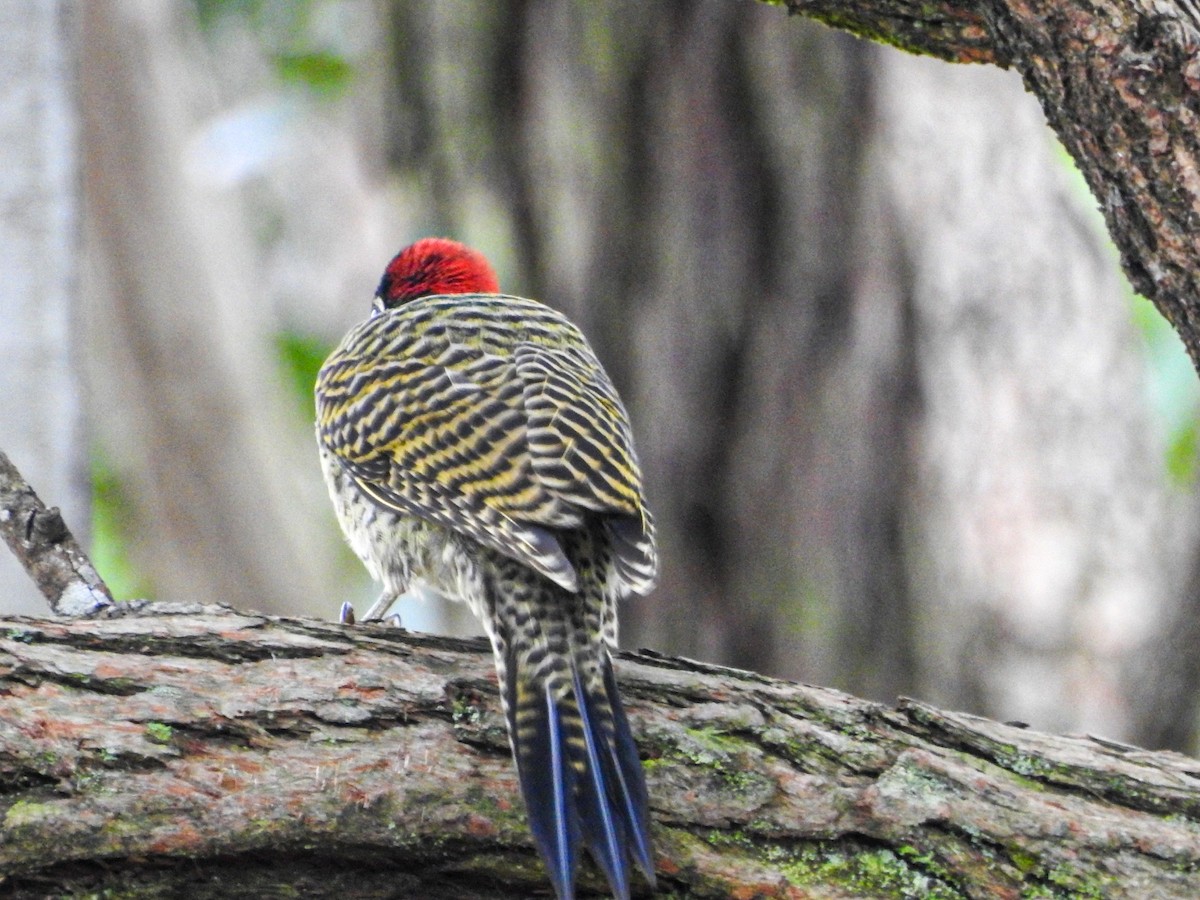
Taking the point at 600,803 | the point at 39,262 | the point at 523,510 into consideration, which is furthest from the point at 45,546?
the point at 39,262

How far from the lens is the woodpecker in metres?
2.87

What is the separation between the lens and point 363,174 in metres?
10.4

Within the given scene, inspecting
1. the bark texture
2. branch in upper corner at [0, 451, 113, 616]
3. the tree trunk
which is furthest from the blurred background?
branch in upper corner at [0, 451, 113, 616]

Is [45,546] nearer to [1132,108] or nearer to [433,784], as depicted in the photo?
[433,784]

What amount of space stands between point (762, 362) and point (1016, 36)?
3.87 metres

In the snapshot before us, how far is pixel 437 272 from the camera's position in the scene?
17.0ft

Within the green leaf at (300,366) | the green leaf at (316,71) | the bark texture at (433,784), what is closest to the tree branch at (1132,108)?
the bark texture at (433,784)

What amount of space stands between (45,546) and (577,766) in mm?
1199

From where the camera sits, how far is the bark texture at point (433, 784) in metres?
2.68

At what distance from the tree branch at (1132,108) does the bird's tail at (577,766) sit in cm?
137

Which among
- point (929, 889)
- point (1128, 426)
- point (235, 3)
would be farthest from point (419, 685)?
point (235, 3)

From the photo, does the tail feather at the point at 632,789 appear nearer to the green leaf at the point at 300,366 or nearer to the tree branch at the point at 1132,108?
the tree branch at the point at 1132,108

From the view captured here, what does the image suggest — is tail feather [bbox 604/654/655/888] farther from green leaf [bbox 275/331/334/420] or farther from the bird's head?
green leaf [bbox 275/331/334/420]

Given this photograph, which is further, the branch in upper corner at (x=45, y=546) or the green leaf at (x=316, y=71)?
the green leaf at (x=316, y=71)
